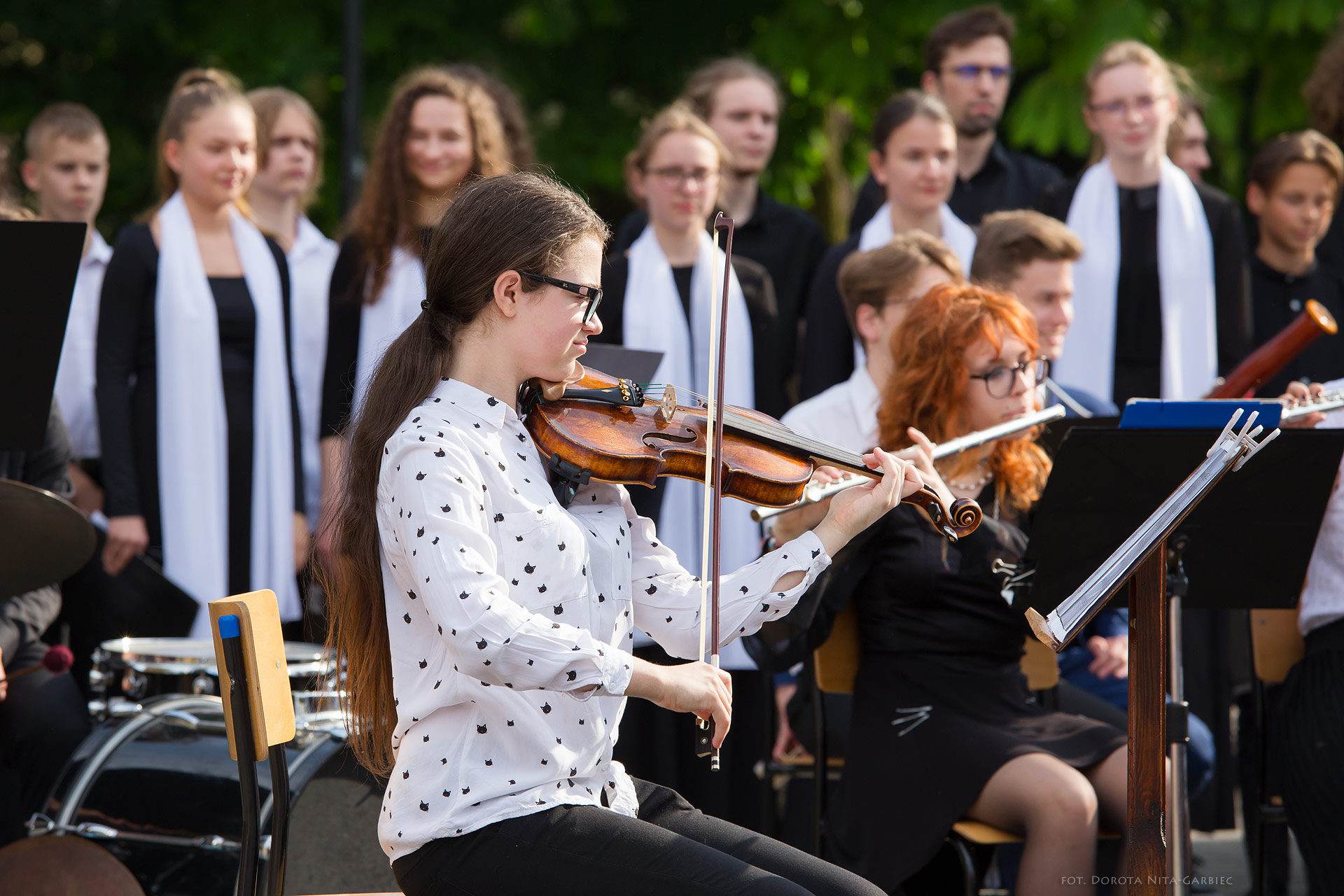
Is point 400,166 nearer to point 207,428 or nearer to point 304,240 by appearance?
point 304,240

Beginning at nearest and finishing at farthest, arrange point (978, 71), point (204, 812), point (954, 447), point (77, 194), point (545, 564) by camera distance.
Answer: point (545, 564) < point (954, 447) < point (204, 812) < point (77, 194) < point (978, 71)

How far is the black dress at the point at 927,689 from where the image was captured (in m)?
2.89

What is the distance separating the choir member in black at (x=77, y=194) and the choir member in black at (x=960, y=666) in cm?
266

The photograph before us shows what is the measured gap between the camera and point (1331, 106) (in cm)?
508

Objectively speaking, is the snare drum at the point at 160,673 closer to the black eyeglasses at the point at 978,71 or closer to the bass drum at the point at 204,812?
the bass drum at the point at 204,812

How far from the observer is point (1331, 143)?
15.5 feet

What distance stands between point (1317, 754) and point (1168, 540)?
2.45 ft

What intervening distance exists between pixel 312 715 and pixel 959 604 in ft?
4.63

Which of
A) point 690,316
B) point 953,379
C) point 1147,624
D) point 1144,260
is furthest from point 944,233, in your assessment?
point 1147,624

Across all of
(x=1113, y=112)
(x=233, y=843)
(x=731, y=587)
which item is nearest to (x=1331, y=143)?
(x=1113, y=112)

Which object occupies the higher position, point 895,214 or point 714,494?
point 895,214

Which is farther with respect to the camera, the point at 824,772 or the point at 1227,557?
the point at 824,772

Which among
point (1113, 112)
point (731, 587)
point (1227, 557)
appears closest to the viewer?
point (731, 587)

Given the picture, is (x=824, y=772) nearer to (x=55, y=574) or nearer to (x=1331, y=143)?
(x=55, y=574)
